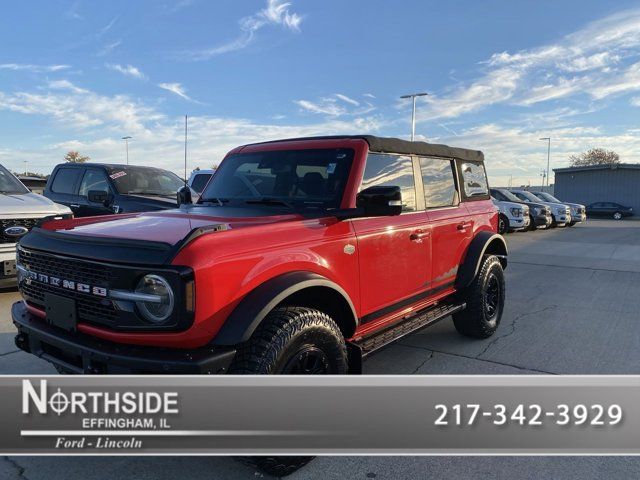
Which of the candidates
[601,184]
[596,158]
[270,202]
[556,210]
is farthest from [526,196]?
[596,158]

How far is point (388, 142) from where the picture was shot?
3.83 meters

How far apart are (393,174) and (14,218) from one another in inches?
194

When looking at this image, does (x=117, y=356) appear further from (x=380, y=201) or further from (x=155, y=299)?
(x=380, y=201)

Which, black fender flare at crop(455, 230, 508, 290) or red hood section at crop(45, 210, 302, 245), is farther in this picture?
black fender flare at crop(455, 230, 508, 290)

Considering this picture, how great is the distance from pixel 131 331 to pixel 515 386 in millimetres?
1991

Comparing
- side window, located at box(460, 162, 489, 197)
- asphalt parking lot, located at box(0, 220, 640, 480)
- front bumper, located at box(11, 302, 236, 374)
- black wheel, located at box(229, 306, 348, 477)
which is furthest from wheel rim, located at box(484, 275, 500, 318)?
front bumper, located at box(11, 302, 236, 374)

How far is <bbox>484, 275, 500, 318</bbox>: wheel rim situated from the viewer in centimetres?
511

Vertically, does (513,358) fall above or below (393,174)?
below

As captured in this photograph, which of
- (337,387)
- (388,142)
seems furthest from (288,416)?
(388,142)

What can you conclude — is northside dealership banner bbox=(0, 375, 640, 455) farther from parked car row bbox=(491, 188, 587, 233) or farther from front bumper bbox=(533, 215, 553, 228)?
front bumper bbox=(533, 215, 553, 228)

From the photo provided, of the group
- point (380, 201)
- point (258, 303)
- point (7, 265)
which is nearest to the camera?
point (258, 303)

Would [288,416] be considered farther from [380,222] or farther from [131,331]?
[380,222]

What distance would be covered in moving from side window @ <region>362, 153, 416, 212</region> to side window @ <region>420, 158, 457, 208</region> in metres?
0.23

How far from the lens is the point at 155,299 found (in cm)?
231
